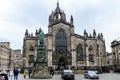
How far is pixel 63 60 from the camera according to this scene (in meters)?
66.6

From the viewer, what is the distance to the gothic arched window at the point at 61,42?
6700 cm

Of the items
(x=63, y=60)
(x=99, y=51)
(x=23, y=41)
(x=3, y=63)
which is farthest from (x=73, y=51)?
(x=3, y=63)

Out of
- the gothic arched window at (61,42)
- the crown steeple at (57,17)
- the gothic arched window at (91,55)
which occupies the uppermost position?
the crown steeple at (57,17)

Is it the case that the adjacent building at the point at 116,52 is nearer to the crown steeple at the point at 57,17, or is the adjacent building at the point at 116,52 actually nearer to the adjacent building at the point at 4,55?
the crown steeple at the point at 57,17

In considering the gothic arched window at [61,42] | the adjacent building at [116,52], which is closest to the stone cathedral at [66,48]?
the gothic arched window at [61,42]

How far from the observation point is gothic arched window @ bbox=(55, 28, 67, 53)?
67.0 meters

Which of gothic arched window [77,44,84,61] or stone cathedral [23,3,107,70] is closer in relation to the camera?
stone cathedral [23,3,107,70]

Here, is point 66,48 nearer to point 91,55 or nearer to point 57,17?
point 91,55

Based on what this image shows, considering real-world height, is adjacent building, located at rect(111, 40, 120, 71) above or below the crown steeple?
below

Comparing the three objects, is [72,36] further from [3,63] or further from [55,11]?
[3,63]

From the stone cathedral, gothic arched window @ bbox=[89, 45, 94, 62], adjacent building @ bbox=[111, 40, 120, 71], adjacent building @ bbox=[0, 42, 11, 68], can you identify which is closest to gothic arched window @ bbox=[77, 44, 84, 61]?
the stone cathedral

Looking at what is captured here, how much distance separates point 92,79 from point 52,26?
3318 cm

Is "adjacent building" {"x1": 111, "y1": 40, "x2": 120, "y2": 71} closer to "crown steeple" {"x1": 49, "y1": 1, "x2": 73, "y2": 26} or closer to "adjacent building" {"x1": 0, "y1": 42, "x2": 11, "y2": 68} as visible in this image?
"crown steeple" {"x1": 49, "y1": 1, "x2": 73, "y2": 26}

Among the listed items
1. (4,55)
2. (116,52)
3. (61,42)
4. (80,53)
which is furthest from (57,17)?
(4,55)
